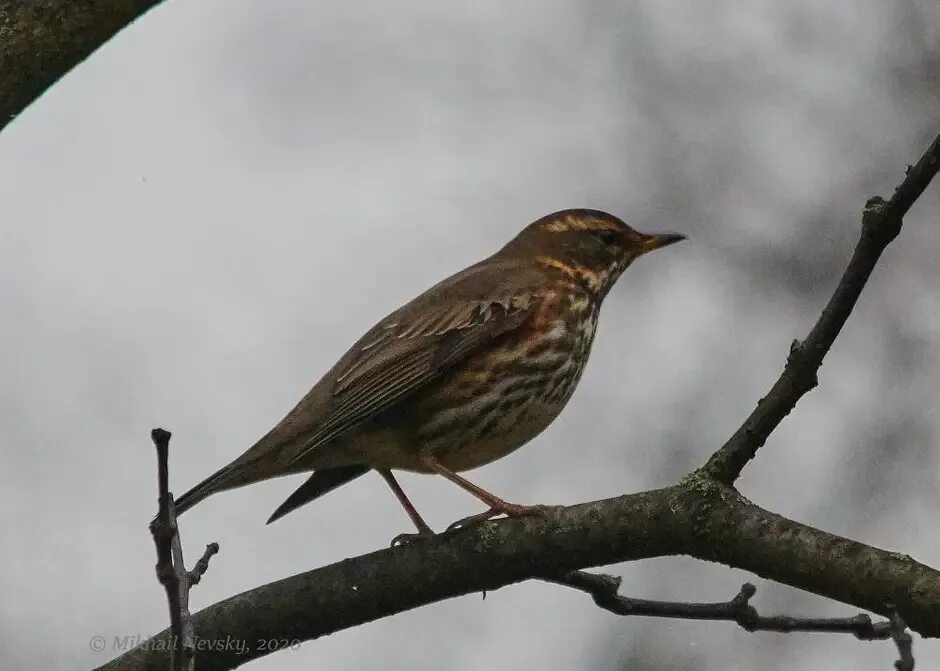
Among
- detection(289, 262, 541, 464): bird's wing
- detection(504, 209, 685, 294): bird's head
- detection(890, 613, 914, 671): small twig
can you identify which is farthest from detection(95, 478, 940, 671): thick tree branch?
detection(504, 209, 685, 294): bird's head

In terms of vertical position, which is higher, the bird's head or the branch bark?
the bird's head

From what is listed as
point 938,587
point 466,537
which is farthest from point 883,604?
point 466,537

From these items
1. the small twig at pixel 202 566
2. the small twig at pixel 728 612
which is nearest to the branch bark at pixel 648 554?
the small twig at pixel 728 612

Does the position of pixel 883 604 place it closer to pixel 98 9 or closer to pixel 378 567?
pixel 378 567

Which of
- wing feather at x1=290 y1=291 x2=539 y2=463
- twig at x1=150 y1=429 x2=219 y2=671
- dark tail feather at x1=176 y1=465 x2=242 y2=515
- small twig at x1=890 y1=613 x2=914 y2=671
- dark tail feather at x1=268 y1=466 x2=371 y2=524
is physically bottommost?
small twig at x1=890 y1=613 x2=914 y2=671

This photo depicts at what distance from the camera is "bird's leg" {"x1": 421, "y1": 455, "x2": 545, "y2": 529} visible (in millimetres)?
4773

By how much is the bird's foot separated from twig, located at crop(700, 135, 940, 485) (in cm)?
69

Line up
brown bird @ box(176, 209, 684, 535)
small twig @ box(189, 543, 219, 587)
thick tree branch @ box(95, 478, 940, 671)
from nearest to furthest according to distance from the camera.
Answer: small twig @ box(189, 543, 219, 587), thick tree branch @ box(95, 478, 940, 671), brown bird @ box(176, 209, 684, 535)

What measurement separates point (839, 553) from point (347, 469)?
2728mm

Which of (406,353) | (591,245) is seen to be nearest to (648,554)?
(406,353)

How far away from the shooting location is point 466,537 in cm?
461

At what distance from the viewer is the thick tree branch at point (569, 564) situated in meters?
3.83

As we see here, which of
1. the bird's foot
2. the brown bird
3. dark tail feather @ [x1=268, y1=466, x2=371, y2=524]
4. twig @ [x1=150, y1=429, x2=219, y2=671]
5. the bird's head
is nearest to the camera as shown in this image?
twig @ [x1=150, y1=429, x2=219, y2=671]

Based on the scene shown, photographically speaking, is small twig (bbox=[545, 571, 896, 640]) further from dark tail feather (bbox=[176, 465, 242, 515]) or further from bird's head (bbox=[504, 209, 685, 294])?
bird's head (bbox=[504, 209, 685, 294])
